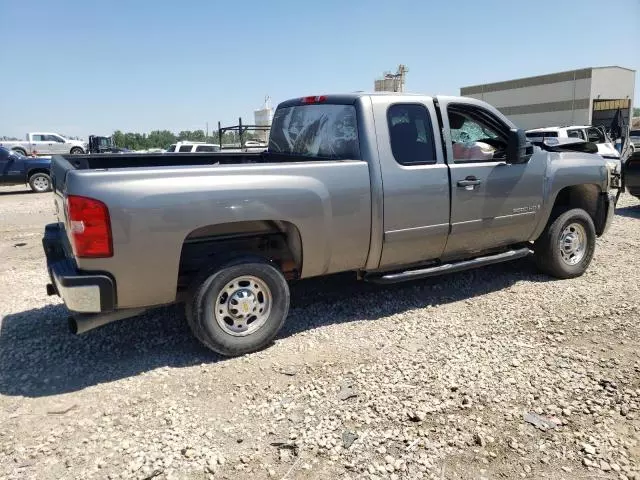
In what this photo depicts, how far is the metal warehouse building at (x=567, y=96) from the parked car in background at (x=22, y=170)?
43.0 m

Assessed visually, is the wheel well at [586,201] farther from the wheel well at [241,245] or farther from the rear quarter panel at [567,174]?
the wheel well at [241,245]

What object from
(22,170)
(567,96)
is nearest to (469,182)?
(22,170)

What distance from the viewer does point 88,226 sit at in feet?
10.6

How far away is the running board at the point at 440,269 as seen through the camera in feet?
14.9

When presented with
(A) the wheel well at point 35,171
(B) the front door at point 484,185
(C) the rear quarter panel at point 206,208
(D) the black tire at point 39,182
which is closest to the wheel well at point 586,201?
(B) the front door at point 484,185

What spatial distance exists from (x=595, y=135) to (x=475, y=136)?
45.7 ft

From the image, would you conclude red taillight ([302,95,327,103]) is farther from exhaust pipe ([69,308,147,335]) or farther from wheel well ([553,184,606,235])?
wheel well ([553,184,606,235])

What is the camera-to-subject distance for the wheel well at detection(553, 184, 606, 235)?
19.6ft

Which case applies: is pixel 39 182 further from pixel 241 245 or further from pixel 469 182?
pixel 469 182

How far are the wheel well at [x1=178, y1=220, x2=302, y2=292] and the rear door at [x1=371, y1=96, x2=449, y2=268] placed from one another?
2.70 ft

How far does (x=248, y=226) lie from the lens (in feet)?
13.3

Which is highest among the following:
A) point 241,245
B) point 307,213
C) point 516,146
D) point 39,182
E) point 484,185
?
point 516,146

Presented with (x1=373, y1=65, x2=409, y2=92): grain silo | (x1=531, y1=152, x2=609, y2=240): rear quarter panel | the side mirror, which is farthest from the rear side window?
(x1=373, y1=65, x2=409, y2=92): grain silo

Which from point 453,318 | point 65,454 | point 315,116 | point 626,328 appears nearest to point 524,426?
point 453,318
